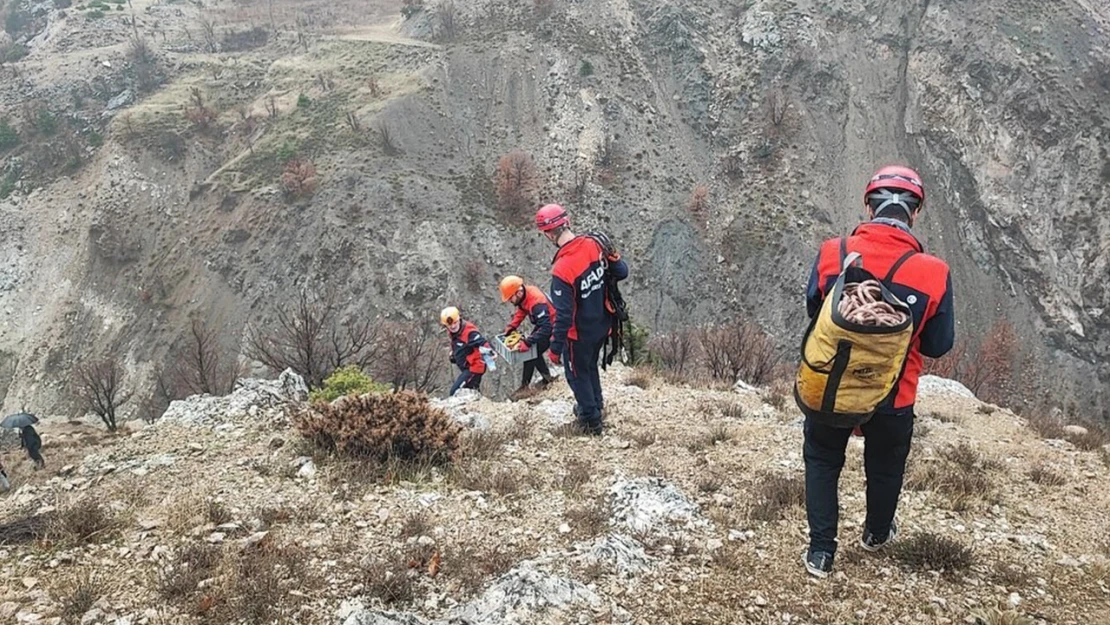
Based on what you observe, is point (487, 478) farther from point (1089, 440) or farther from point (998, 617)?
point (1089, 440)

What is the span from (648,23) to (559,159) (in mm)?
14196

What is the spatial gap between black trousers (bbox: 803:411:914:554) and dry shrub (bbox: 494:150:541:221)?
33.6 metres

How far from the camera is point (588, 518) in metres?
5.20

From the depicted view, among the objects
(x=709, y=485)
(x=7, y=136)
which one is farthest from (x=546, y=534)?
(x=7, y=136)

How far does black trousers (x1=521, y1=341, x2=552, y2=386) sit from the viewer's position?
1056 centimetres

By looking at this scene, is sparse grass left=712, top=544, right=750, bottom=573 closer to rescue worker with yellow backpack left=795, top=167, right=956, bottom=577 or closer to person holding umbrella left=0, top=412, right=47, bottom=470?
rescue worker with yellow backpack left=795, top=167, right=956, bottom=577

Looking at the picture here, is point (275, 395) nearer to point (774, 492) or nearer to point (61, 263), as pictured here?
point (774, 492)

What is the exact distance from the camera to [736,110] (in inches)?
1704

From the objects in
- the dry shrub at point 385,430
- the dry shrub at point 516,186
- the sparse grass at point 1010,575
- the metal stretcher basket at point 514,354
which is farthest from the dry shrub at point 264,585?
the dry shrub at point 516,186

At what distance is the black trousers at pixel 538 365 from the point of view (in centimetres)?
1056

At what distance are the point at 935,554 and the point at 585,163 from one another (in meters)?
36.7

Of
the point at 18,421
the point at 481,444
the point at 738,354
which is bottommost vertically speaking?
the point at 738,354

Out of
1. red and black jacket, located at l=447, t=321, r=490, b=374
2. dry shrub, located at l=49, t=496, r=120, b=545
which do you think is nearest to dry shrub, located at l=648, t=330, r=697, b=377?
red and black jacket, located at l=447, t=321, r=490, b=374

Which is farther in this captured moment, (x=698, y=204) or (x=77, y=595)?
(x=698, y=204)
